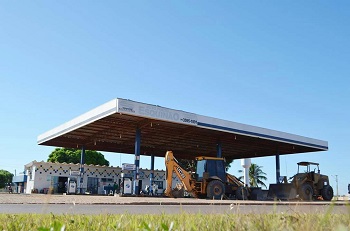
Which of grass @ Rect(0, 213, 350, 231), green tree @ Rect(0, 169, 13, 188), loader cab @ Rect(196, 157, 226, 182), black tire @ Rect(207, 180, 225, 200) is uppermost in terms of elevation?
loader cab @ Rect(196, 157, 226, 182)

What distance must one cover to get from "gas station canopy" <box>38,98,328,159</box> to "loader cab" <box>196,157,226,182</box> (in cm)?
321

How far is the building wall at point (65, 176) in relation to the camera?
32.8 meters

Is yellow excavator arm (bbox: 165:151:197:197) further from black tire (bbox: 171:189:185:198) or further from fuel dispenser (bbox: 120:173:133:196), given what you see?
fuel dispenser (bbox: 120:173:133:196)

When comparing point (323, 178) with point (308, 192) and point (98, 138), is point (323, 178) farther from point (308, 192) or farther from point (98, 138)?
point (98, 138)

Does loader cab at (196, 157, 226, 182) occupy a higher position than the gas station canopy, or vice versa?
the gas station canopy

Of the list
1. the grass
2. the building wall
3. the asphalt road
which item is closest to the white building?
the building wall

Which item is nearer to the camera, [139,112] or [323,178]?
[139,112]

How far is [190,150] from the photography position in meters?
38.7


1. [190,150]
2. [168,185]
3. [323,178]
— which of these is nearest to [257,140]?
[323,178]

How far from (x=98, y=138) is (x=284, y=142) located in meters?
15.6

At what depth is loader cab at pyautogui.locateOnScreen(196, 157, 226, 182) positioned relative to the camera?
2031 cm

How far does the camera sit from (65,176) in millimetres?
34438

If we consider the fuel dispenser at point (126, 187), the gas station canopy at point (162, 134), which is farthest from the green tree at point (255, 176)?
the fuel dispenser at point (126, 187)

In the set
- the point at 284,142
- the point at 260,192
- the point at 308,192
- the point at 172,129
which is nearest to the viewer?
the point at 308,192
